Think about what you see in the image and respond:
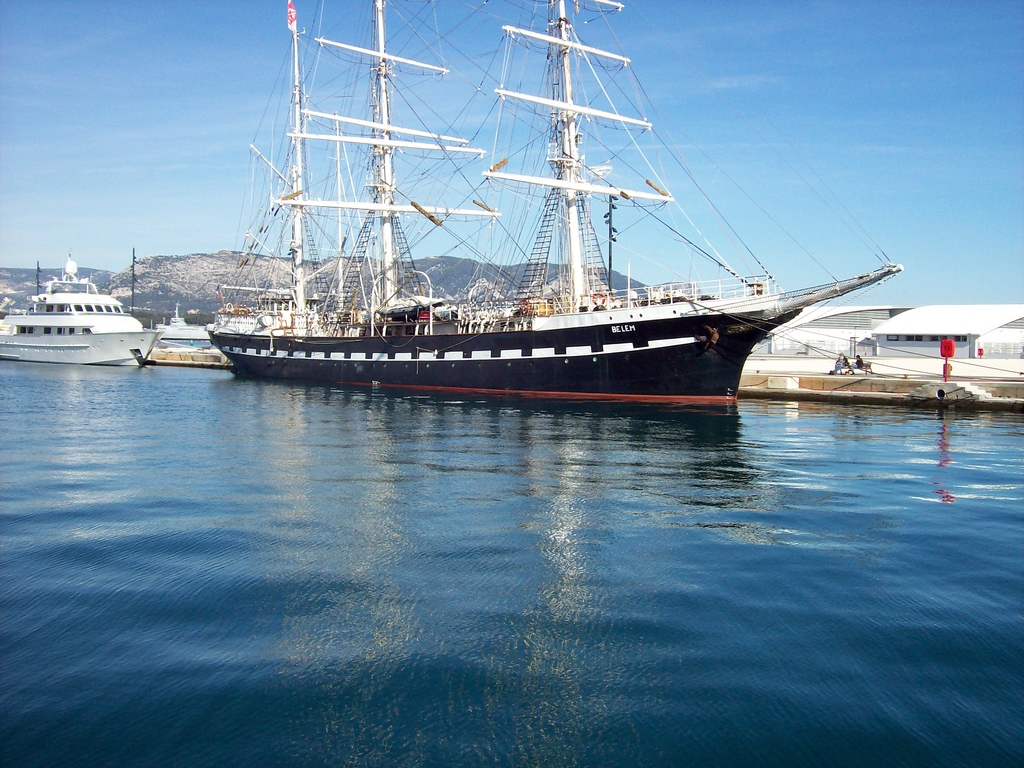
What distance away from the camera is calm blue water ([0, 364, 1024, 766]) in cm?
576

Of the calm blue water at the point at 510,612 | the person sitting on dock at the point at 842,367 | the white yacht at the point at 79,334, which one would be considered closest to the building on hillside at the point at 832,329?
the person sitting on dock at the point at 842,367

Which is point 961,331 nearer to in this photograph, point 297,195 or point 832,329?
point 832,329

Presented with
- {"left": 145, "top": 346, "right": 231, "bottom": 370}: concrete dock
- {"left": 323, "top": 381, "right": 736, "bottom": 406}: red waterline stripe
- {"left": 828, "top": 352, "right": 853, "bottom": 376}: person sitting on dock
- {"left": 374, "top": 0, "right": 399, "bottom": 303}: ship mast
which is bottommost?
{"left": 323, "top": 381, "right": 736, "bottom": 406}: red waterline stripe

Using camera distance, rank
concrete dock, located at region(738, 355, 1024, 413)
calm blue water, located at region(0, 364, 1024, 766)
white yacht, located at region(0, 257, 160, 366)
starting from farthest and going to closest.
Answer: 1. white yacht, located at region(0, 257, 160, 366)
2. concrete dock, located at region(738, 355, 1024, 413)
3. calm blue water, located at region(0, 364, 1024, 766)

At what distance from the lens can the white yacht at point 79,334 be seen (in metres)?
64.0

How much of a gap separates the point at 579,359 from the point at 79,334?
1976 inches

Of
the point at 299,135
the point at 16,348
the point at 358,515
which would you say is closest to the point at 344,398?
the point at 299,135

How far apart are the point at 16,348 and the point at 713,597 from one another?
247 ft

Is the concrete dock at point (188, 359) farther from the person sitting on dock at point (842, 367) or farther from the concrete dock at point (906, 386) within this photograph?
the person sitting on dock at point (842, 367)

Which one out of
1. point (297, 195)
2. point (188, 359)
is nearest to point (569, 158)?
point (297, 195)

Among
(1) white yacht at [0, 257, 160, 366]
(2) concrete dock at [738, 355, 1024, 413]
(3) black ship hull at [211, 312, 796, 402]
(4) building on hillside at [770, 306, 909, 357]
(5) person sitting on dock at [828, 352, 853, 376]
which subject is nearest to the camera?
(2) concrete dock at [738, 355, 1024, 413]

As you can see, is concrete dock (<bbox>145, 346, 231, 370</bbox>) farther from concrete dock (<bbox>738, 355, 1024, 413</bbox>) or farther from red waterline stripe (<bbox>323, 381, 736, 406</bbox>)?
concrete dock (<bbox>738, 355, 1024, 413</bbox>)

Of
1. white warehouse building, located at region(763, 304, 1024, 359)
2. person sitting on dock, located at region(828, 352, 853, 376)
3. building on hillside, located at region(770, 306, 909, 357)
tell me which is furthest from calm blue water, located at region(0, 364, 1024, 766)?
building on hillside, located at region(770, 306, 909, 357)

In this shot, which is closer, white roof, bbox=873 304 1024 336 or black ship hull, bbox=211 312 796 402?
black ship hull, bbox=211 312 796 402
